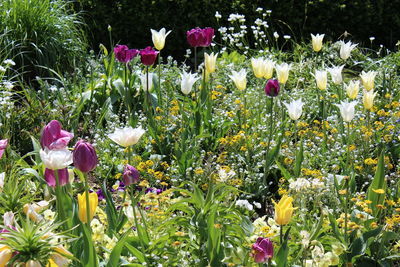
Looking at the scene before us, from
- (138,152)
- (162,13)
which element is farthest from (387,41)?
(138,152)

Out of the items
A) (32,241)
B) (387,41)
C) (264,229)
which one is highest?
(32,241)

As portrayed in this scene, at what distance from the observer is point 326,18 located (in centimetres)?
762

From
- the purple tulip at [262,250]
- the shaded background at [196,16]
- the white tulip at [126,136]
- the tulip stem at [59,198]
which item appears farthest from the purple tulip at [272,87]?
the shaded background at [196,16]

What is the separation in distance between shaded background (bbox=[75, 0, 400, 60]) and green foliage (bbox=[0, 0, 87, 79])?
2.96ft

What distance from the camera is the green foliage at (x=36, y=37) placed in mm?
6012

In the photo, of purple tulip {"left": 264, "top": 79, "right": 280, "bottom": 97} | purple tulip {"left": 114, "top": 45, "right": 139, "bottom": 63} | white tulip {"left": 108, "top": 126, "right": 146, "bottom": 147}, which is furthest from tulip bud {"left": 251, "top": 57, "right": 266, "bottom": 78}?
white tulip {"left": 108, "top": 126, "right": 146, "bottom": 147}

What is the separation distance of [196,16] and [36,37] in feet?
6.61

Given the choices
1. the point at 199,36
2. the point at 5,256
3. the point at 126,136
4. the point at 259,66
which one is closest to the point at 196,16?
the point at 199,36

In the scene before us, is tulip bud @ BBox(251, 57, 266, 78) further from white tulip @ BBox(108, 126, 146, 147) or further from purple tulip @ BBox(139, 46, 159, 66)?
white tulip @ BBox(108, 126, 146, 147)

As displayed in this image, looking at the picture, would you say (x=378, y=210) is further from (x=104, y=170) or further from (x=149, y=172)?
(x=104, y=170)

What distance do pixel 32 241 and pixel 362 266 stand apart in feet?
5.71

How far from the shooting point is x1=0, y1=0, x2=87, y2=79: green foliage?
6.01 meters

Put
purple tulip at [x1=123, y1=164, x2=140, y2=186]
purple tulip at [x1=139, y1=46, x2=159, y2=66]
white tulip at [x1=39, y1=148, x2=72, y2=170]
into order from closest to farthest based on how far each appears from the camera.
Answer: white tulip at [x1=39, y1=148, x2=72, y2=170] → purple tulip at [x1=123, y1=164, x2=140, y2=186] → purple tulip at [x1=139, y1=46, x2=159, y2=66]

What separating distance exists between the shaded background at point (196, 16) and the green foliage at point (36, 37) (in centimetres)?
90
